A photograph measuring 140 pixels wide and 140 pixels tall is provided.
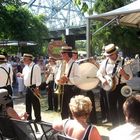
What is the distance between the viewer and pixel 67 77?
807 centimetres

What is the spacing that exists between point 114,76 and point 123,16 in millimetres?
3121

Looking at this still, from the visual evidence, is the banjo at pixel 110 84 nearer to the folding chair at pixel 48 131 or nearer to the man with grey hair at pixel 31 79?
the man with grey hair at pixel 31 79

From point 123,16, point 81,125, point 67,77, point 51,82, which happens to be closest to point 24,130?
point 81,125

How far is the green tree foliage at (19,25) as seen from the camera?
78.0ft

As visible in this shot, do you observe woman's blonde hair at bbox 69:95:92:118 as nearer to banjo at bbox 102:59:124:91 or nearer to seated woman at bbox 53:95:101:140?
seated woman at bbox 53:95:101:140

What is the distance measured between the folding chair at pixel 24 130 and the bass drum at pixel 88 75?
3859 millimetres

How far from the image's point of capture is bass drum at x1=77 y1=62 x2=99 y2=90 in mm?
9023

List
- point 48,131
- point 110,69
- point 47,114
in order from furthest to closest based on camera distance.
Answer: point 47,114
point 110,69
point 48,131

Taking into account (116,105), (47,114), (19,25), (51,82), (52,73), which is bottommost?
(47,114)

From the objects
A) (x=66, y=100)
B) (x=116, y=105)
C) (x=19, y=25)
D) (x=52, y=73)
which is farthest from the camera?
(x=19, y=25)

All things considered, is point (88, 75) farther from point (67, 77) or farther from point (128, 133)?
point (128, 133)

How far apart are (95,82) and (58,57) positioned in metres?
3.08

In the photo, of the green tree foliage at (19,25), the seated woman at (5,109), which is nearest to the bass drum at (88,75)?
the seated woman at (5,109)

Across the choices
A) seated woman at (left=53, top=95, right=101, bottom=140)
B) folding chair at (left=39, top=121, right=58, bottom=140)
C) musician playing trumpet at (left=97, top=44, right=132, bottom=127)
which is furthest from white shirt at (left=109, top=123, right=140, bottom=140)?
musician playing trumpet at (left=97, top=44, right=132, bottom=127)
